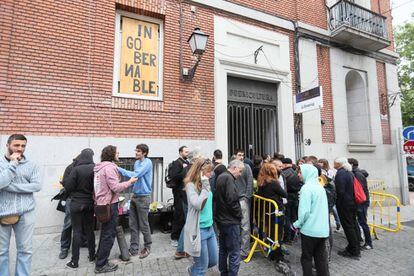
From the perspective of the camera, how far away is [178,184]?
4.84 meters

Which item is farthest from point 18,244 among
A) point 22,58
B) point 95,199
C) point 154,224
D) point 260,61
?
point 260,61

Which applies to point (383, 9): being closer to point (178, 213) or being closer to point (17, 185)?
point (178, 213)

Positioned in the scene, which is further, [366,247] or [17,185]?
[366,247]

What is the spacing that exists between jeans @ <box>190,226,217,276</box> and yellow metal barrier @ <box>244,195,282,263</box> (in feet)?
4.70

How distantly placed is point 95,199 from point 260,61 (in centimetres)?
685

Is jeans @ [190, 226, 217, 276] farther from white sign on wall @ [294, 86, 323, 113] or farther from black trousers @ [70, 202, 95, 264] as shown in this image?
white sign on wall @ [294, 86, 323, 113]

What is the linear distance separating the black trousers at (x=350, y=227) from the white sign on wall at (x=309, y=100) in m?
3.59

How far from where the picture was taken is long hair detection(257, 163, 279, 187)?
4.34 metres

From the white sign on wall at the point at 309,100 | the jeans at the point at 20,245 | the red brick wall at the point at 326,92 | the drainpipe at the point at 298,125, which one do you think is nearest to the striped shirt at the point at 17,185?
the jeans at the point at 20,245

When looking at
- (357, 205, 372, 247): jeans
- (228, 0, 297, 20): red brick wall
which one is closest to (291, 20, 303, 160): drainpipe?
(228, 0, 297, 20): red brick wall

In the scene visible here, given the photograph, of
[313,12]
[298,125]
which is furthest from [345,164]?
[313,12]

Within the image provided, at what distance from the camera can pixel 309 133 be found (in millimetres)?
8906

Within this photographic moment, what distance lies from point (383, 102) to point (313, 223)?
1070cm

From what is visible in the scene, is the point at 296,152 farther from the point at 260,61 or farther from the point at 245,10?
the point at 245,10
